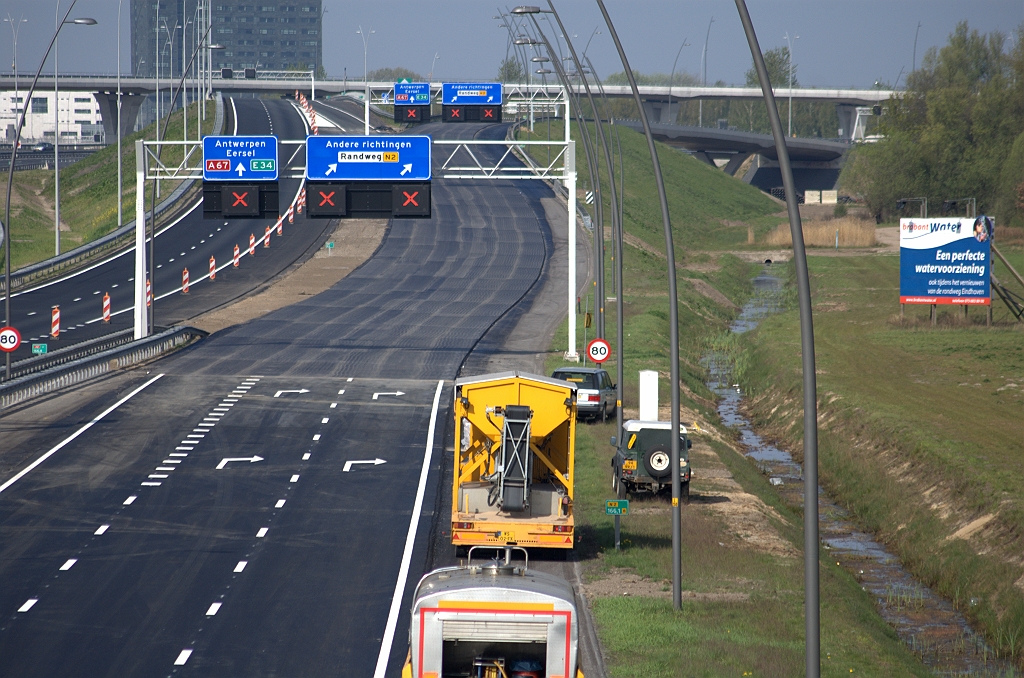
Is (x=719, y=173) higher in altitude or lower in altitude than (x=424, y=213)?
higher

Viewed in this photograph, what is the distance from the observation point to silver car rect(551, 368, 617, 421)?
36062 millimetres

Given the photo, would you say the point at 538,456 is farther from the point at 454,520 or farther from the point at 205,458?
the point at 205,458

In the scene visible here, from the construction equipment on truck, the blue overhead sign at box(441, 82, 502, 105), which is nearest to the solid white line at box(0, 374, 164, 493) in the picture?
the construction equipment on truck

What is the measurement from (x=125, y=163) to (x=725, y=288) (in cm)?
5537

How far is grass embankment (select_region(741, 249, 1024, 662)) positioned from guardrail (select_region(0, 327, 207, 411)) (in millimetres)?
22849

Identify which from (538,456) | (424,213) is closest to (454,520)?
(538,456)

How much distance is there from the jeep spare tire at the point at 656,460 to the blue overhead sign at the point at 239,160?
22.2 metres

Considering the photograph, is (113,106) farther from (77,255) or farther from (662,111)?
(77,255)

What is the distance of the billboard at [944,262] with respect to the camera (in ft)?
182

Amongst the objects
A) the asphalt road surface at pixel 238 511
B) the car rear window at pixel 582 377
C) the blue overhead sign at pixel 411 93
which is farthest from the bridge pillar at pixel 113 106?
the car rear window at pixel 582 377

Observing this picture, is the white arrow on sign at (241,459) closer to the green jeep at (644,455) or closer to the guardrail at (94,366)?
the guardrail at (94,366)

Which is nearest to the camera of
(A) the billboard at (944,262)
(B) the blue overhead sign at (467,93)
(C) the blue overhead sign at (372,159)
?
(C) the blue overhead sign at (372,159)

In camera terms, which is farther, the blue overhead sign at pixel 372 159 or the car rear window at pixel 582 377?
the blue overhead sign at pixel 372 159

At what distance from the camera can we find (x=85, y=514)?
24594mm
